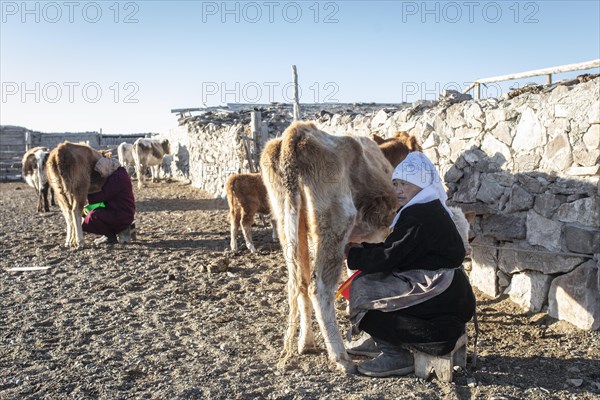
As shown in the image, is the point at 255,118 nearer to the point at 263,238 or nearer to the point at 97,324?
the point at 263,238

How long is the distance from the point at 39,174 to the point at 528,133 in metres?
12.1

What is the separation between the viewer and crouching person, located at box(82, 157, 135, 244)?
8156mm

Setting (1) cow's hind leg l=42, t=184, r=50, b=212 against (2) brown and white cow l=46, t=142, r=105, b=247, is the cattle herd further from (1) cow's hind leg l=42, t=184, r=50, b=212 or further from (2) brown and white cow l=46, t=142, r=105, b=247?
(1) cow's hind leg l=42, t=184, r=50, b=212

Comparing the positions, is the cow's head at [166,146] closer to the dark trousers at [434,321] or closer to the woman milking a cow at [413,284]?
the woman milking a cow at [413,284]

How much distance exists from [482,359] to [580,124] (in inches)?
88.7

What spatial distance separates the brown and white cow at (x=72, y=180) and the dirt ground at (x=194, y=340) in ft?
2.32

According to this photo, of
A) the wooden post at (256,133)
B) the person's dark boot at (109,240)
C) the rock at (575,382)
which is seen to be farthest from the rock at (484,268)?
the wooden post at (256,133)

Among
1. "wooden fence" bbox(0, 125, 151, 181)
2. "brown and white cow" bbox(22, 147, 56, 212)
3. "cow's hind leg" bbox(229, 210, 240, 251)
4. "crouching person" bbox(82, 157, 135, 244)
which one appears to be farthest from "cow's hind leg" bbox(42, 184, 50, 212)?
"wooden fence" bbox(0, 125, 151, 181)

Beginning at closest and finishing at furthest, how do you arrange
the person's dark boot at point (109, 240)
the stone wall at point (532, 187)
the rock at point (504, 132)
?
the stone wall at point (532, 187), the rock at point (504, 132), the person's dark boot at point (109, 240)

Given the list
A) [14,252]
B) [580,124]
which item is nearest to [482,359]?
[580,124]

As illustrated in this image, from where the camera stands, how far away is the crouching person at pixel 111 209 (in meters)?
8.16

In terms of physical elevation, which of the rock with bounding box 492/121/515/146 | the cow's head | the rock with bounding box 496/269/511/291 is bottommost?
the rock with bounding box 496/269/511/291

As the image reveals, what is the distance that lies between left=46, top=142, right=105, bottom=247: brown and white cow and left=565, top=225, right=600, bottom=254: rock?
696 cm

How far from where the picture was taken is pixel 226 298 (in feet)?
18.2
